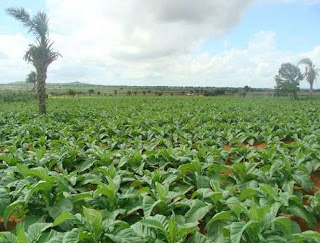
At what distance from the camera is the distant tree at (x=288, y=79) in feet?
184

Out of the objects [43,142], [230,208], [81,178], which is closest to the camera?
[230,208]

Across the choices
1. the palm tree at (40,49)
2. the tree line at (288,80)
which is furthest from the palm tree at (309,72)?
the palm tree at (40,49)

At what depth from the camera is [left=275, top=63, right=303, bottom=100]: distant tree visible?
56188 mm

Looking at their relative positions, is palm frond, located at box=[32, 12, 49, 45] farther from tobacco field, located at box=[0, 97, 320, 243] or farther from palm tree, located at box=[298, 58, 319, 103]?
palm tree, located at box=[298, 58, 319, 103]

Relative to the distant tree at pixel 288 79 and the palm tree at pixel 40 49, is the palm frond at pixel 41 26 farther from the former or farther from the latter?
the distant tree at pixel 288 79

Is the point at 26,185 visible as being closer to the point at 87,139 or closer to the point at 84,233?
the point at 84,233

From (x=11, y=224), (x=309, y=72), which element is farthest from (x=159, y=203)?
(x=309, y=72)

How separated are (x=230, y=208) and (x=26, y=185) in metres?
2.52

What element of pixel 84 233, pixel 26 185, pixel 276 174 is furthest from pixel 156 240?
pixel 276 174

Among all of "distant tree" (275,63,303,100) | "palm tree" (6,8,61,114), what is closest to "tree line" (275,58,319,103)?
"distant tree" (275,63,303,100)

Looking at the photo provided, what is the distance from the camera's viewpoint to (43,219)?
3418mm

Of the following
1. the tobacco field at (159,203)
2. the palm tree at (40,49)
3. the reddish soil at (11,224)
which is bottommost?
the reddish soil at (11,224)

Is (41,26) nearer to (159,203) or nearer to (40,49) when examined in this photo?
(40,49)

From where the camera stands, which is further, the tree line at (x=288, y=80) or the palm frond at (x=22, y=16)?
the tree line at (x=288, y=80)
